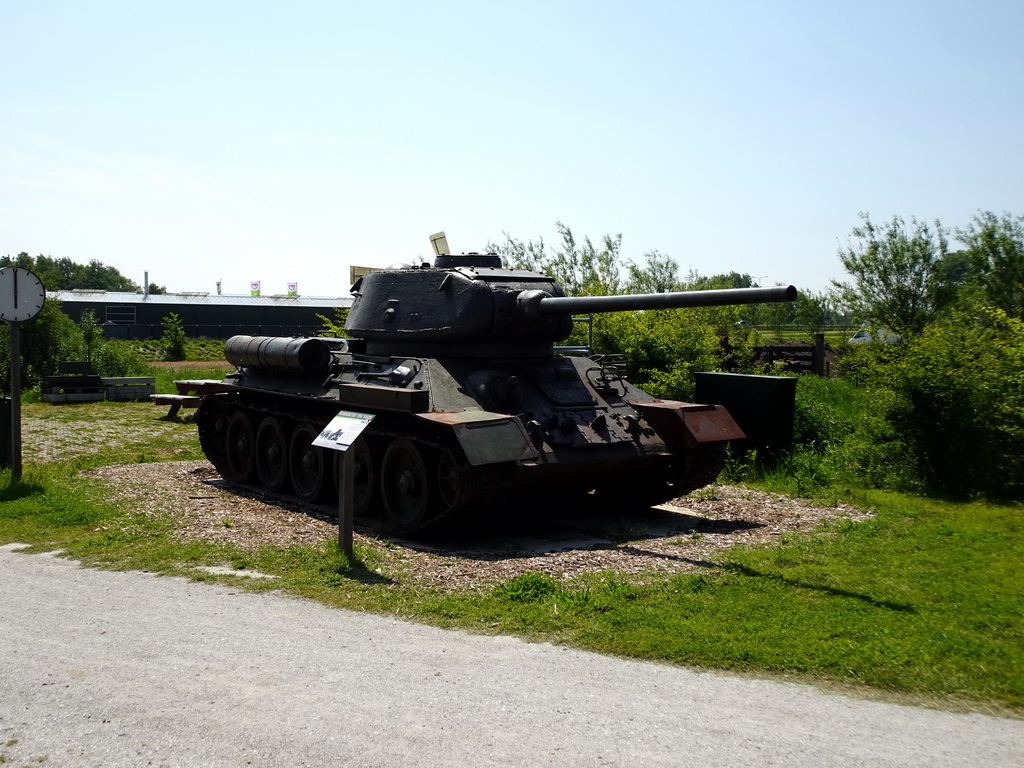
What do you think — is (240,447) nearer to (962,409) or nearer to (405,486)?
(405,486)

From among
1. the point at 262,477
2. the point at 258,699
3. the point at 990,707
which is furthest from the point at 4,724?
the point at 262,477

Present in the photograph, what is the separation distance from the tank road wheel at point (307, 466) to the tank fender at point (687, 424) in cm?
394

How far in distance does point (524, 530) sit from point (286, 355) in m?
3.90

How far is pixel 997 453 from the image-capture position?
1162 cm

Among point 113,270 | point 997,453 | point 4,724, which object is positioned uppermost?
point 113,270

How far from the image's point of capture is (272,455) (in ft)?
44.0

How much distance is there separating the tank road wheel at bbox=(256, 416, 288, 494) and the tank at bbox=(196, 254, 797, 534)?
0.04m

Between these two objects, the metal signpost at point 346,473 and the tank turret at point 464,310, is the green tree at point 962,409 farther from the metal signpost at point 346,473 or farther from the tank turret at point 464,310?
the metal signpost at point 346,473

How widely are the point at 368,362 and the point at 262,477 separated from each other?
3.01 metres

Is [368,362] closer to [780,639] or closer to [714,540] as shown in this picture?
[714,540]

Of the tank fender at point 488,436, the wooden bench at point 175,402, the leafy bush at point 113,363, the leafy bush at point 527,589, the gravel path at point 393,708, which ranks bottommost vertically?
the gravel path at point 393,708

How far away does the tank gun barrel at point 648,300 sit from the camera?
8570 mm

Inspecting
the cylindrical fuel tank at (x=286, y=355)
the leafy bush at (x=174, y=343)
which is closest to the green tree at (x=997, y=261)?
the cylindrical fuel tank at (x=286, y=355)

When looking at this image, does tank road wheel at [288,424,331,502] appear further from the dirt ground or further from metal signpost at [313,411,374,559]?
metal signpost at [313,411,374,559]
